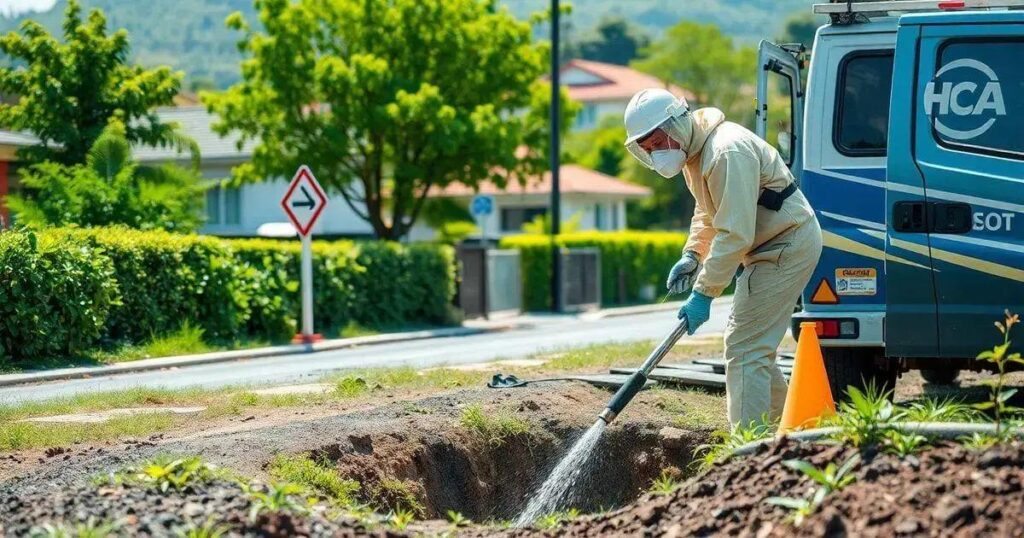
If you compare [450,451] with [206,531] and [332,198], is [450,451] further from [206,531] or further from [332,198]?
[332,198]

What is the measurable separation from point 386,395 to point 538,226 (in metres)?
26.7

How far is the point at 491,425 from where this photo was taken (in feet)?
28.3

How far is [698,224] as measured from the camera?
802 centimetres

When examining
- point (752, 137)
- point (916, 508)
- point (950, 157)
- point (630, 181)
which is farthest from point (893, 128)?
point (630, 181)

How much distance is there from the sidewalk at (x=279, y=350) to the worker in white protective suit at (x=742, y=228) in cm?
876

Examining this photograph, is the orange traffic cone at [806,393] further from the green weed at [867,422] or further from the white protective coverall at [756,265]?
the green weed at [867,422]

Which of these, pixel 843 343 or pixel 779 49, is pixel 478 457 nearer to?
pixel 843 343

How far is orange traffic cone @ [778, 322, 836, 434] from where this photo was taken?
6734mm

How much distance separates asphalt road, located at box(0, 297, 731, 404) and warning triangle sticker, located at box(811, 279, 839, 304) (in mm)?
5124

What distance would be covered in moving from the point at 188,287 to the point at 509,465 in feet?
34.3

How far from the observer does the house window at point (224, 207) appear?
40875 mm

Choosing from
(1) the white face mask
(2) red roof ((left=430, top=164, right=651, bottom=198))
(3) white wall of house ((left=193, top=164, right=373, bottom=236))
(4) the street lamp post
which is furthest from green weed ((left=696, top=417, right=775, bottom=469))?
(2) red roof ((left=430, top=164, right=651, bottom=198))

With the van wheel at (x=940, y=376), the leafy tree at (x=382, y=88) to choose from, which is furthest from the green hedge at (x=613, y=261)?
the van wheel at (x=940, y=376)

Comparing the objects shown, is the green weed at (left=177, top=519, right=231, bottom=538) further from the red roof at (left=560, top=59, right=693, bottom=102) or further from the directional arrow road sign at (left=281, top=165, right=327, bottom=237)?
the red roof at (left=560, top=59, right=693, bottom=102)
